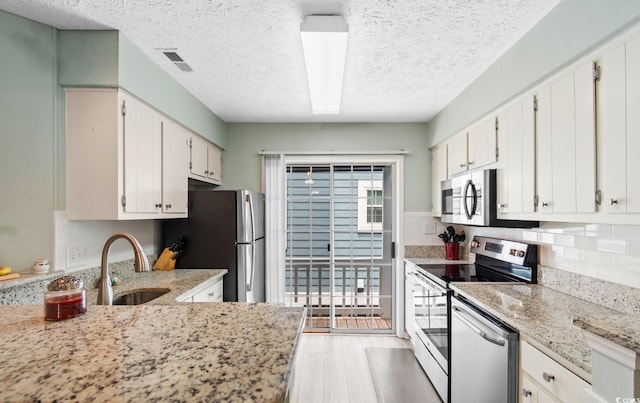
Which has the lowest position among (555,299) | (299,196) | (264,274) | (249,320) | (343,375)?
(343,375)

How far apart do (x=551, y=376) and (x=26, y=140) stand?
9.23 ft

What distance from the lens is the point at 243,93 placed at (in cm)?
289

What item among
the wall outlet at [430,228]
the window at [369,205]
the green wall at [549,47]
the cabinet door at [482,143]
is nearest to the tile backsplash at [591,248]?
the cabinet door at [482,143]

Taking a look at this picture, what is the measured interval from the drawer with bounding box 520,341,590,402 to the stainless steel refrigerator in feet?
7.46

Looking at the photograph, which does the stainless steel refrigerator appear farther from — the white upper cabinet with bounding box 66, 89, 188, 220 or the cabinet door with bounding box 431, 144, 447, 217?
the cabinet door with bounding box 431, 144, 447, 217

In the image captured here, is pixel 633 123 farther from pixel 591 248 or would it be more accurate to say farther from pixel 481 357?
pixel 481 357

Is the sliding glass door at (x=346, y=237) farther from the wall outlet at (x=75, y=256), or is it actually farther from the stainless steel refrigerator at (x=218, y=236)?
the wall outlet at (x=75, y=256)

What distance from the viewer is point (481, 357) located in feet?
5.94

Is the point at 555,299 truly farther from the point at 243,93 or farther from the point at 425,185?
the point at 243,93

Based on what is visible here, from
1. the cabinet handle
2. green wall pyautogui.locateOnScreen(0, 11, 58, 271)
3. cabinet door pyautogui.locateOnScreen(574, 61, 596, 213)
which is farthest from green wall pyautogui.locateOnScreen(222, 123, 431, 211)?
the cabinet handle

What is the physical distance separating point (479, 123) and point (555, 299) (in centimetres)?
145

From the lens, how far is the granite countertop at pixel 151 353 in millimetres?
675

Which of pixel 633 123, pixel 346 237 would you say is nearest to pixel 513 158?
pixel 633 123

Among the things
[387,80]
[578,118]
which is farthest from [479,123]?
[578,118]
